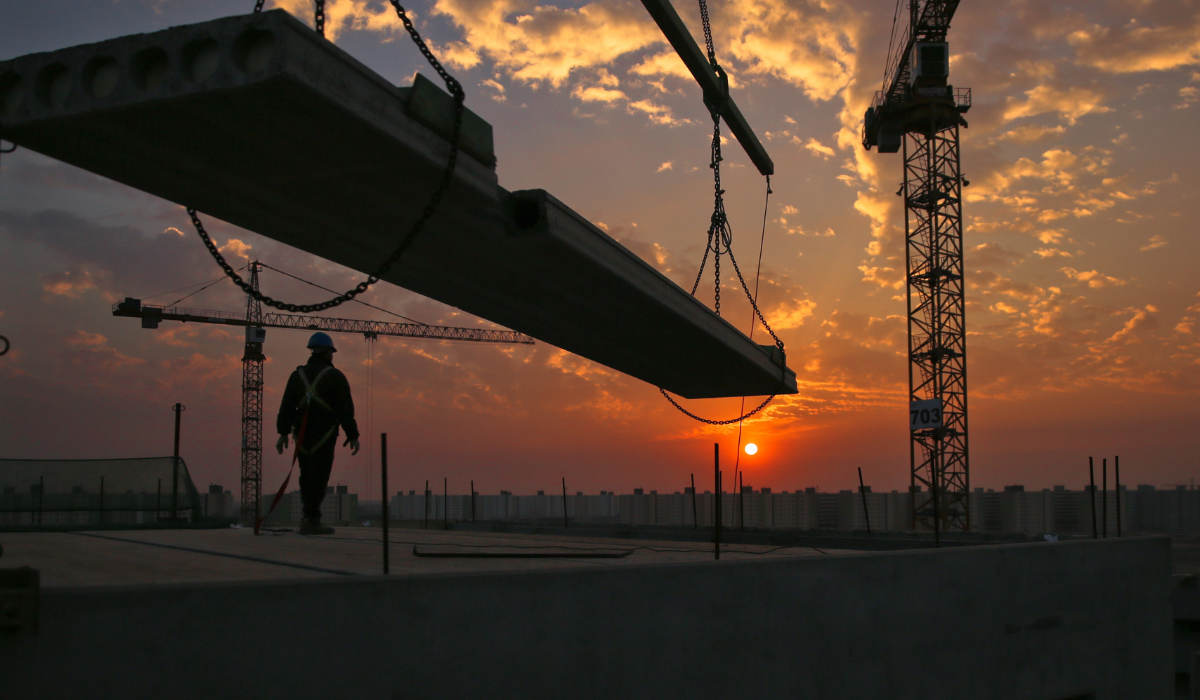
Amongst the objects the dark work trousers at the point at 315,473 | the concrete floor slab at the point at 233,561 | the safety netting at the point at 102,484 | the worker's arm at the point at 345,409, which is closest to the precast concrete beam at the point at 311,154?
the worker's arm at the point at 345,409

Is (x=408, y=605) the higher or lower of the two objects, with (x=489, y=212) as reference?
lower

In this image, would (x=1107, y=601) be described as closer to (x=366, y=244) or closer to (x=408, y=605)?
(x=408, y=605)

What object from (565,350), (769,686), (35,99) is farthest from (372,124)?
(565,350)

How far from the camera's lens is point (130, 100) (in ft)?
18.1

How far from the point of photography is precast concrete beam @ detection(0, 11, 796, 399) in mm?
5445

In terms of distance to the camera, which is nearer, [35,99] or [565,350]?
[35,99]

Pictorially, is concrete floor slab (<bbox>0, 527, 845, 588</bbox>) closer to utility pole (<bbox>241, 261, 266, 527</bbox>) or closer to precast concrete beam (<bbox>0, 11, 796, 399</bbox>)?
precast concrete beam (<bbox>0, 11, 796, 399</bbox>)

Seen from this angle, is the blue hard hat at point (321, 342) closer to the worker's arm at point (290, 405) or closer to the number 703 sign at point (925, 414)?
the worker's arm at point (290, 405)

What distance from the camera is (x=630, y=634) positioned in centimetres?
491

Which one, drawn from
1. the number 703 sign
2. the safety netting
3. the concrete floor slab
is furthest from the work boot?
the number 703 sign

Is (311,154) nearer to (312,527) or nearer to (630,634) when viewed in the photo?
(630,634)

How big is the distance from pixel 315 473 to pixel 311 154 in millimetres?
4473

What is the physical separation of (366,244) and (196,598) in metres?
5.23

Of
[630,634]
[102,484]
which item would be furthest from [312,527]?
[102,484]
